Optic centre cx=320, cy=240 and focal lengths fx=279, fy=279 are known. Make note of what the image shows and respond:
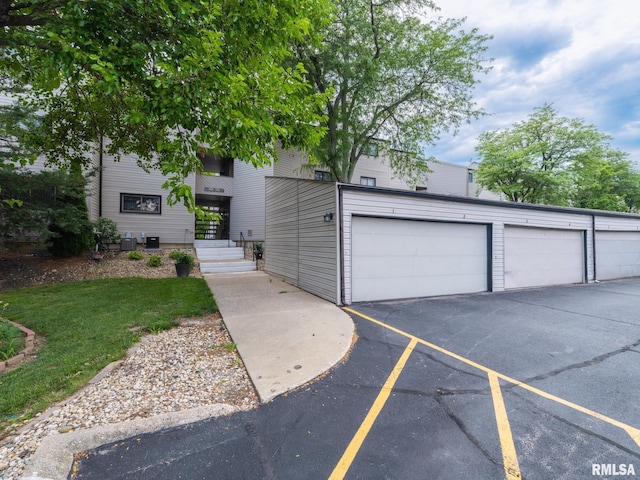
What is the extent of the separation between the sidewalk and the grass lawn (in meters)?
0.73

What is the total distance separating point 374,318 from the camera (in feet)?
19.2

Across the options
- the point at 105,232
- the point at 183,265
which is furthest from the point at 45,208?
the point at 183,265

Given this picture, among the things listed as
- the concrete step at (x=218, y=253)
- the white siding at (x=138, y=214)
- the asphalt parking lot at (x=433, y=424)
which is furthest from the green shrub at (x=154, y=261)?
the asphalt parking lot at (x=433, y=424)

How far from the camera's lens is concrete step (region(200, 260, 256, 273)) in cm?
1159

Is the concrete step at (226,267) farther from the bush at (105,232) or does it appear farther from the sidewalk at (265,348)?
the bush at (105,232)

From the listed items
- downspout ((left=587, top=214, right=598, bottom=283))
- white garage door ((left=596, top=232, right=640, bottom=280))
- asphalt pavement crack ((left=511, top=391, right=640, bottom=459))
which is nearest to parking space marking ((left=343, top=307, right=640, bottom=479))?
asphalt pavement crack ((left=511, top=391, right=640, bottom=459))

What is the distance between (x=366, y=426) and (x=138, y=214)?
1445 centimetres

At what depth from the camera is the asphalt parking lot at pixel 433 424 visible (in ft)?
6.66

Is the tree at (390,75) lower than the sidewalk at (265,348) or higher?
higher

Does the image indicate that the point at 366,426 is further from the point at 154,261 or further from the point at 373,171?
the point at 373,171

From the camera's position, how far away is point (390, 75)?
434 inches

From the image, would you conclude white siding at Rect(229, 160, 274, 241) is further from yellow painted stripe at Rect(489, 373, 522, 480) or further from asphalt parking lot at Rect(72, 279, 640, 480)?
yellow painted stripe at Rect(489, 373, 522, 480)

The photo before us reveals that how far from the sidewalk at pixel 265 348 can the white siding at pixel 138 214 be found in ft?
22.4

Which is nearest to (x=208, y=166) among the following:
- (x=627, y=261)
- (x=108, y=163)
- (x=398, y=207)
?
(x=108, y=163)
